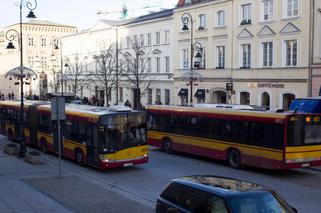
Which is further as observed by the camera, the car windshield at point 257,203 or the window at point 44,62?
the window at point 44,62

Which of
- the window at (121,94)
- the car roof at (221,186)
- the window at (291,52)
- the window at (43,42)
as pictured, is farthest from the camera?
the window at (43,42)

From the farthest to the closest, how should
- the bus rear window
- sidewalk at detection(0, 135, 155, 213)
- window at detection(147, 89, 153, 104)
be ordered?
window at detection(147, 89, 153, 104), the bus rear window, sidewalk at detection(0, 135, 155, 213)

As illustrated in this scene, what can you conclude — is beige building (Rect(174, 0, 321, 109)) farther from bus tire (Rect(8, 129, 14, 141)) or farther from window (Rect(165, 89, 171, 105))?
bus tire (Rect(8, 129, 14, 141))

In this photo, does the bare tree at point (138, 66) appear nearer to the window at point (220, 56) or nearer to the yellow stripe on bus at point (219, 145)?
the window at point (220, 56)

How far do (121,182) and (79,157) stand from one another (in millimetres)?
4378

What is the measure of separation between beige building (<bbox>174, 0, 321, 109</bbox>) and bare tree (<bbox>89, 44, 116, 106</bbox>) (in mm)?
12590

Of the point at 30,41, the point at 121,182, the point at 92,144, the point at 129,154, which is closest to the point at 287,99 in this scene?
the point at 129,154

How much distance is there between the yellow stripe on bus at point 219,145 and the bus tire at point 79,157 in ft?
18.0

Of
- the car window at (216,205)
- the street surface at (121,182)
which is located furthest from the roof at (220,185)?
the street surface at (121,182)

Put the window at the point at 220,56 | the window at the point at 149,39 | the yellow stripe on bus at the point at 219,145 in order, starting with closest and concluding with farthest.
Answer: the yellow stripe on bus at the point at 219,145 → the window at the point at 220,56 → the window at the point at 149,39

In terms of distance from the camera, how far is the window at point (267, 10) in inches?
1546

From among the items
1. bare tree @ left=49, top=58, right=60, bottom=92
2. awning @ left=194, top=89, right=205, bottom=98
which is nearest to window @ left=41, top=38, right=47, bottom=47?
bare tree @ left=49, top=58, right=60, bottom=92

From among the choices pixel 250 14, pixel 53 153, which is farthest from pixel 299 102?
pixel 250 14

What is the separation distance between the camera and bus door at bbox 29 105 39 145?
28519mm
